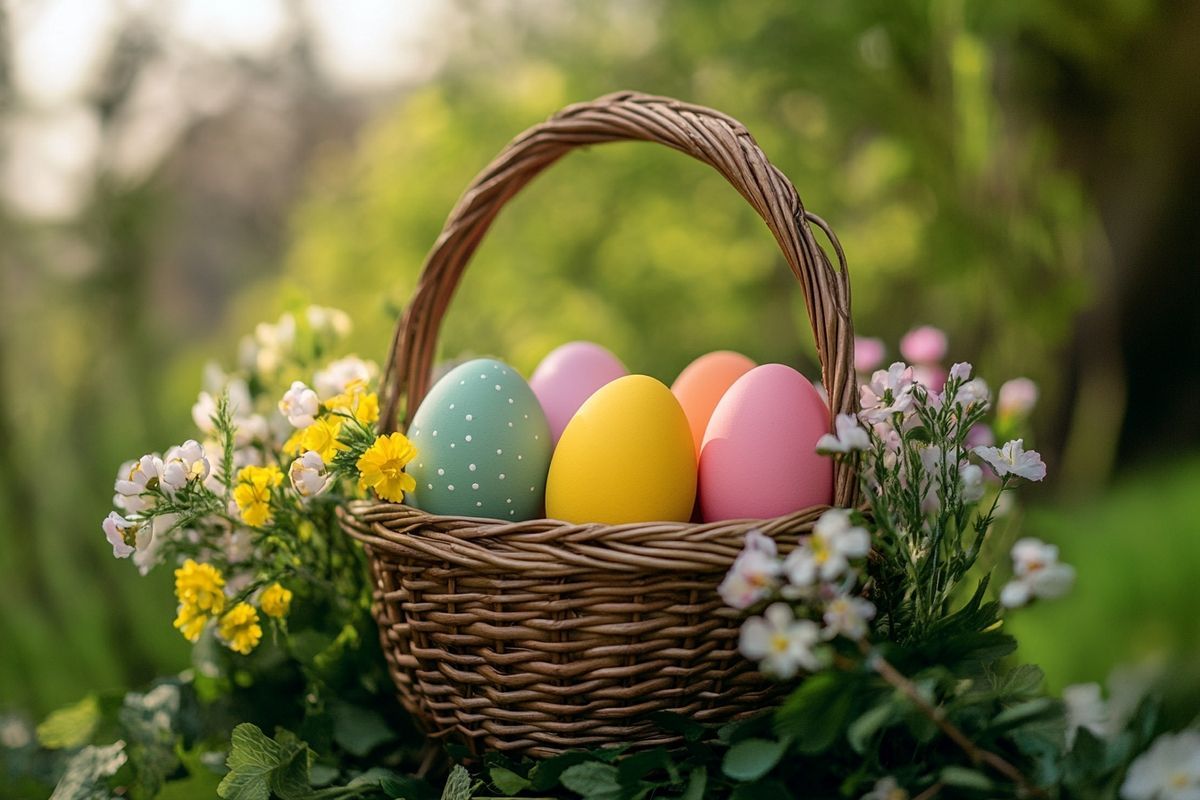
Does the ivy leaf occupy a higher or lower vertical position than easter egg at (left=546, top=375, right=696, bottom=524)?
lower

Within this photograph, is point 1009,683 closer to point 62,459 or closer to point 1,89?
point 62,459

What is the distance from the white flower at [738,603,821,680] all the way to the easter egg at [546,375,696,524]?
21 cm

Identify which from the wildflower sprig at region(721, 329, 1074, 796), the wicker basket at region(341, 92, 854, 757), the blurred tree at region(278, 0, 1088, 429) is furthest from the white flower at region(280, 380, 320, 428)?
the blurred tree at region(278, 0, 1088, 429)

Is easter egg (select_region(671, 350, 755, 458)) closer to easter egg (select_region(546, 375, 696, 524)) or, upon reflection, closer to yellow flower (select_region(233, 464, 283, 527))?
easter egg (select_region(546, 375, 696, 524))

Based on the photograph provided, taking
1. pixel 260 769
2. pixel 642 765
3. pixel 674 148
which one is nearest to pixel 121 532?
pixel 260 769

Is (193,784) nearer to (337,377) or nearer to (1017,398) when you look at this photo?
(337,377)

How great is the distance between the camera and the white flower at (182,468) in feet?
2.72

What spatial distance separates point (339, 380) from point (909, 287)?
4.39 m

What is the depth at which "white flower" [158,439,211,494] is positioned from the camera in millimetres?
829

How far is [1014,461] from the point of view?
0.79m

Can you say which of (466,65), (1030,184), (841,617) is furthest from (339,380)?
(466,65)

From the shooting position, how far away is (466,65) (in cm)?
482

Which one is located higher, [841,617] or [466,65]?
[466,65]

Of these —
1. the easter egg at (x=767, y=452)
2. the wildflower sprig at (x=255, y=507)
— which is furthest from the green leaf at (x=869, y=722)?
the wildflower sprig at (x=255, y=507)
